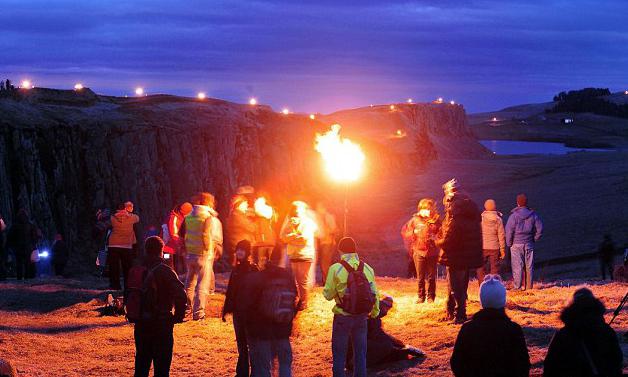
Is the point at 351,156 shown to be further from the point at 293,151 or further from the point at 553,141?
the point at 553,141

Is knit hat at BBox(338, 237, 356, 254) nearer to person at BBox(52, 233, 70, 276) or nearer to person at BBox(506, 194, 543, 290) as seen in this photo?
person at BBox(506, 194, 543, 290)

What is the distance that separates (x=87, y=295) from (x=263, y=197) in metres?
4.40

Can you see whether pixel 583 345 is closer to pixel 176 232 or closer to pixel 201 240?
pixel 201 240

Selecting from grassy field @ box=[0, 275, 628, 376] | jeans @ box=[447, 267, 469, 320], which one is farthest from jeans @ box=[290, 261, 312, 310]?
jeans @ box=[447, 267, 469, 320]

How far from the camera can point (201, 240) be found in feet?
42.4

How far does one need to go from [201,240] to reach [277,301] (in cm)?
476

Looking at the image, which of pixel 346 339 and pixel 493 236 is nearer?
pixel 346 339

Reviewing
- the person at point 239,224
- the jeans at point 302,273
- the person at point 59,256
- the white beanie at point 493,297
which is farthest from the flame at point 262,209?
the person at point 59,256

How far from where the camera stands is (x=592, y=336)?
5695mm

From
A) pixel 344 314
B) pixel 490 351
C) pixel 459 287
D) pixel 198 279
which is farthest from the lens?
pixel 198 279

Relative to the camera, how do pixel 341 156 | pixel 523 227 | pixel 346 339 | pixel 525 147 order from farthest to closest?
pixel 525 147
pixel 341 156
pixel 523 227
pixel 346 339

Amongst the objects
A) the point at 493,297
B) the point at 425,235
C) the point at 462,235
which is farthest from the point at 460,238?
the point at 493,297

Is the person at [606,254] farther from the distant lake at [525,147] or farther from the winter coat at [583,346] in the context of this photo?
the distant lake at [525,147]

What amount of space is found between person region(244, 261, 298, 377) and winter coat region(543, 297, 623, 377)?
3234 millimetres
